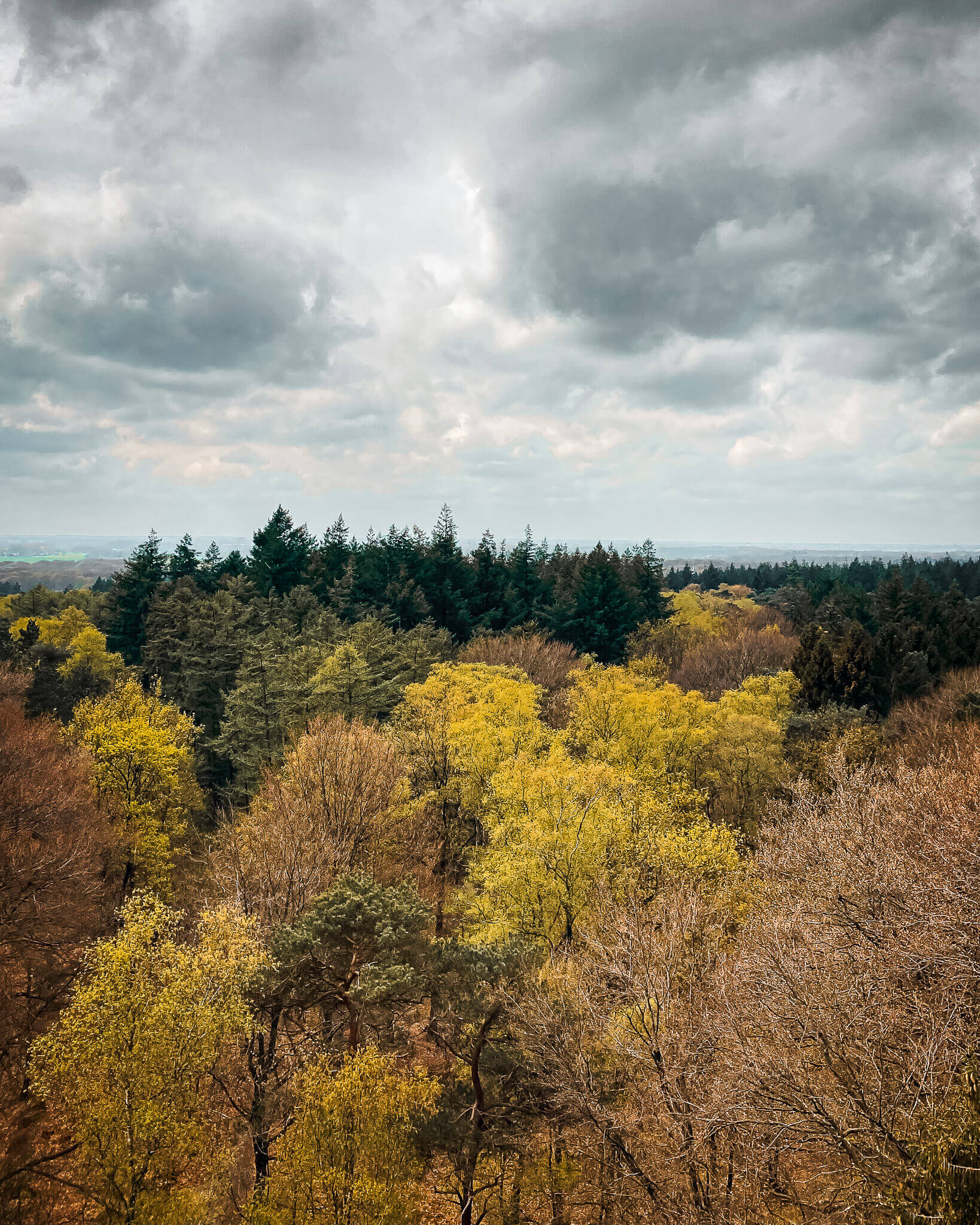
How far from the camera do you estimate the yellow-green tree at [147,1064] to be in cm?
1397

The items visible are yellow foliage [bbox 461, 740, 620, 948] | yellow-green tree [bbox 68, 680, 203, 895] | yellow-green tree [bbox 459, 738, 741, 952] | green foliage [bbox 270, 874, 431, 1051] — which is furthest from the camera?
yellow-green tree [bbox 68, 680, 203, 895]

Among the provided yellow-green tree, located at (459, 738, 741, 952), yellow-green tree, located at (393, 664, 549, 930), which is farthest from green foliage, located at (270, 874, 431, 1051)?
yellow-green tree, located at (393, 664, 549, 930)

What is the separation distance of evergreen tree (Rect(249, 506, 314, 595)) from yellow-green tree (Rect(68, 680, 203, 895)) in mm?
39274

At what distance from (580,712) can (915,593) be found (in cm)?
5298

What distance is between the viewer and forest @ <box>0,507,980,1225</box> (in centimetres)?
1174

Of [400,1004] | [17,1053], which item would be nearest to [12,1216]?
[17,1053]

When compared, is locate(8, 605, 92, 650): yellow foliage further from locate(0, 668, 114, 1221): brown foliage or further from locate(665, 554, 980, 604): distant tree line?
locate(665, 554, 980, 604): distant tree line

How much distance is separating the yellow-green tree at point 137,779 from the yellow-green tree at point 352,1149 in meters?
16.7

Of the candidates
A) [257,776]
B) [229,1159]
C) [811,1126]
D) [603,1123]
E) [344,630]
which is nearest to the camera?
[811,1126]

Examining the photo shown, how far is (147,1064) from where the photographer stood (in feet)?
A: 47.2

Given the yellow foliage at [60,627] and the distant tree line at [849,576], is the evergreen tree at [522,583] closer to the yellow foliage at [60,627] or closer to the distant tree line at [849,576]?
the yellow foliage at [60,627]

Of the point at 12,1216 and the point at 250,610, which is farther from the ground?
the point at 250,610

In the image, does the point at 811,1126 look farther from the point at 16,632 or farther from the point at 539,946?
the point at 16,632

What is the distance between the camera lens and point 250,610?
5459cm
